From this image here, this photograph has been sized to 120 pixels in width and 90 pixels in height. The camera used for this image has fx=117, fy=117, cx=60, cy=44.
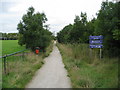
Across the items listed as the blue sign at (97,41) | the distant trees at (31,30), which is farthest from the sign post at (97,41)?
the distant trees at (31,30)

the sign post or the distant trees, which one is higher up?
the distant trees

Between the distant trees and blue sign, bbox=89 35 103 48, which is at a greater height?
the distant trees

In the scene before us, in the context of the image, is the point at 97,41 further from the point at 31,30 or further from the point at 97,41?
the point at 31,30

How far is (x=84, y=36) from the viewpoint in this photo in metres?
12.5

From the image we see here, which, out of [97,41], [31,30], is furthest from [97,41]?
[31,30]

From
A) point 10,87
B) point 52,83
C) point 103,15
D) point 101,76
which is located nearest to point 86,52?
point 103,15

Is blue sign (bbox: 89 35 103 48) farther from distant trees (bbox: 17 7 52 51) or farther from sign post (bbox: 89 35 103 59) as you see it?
distant trees (bbox: 17 7 52 51)

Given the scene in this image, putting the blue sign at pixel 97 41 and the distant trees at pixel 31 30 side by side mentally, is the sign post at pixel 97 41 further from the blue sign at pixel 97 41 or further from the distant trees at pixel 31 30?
the distant trees at pixel 31 30

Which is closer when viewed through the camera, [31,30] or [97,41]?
[97,41]

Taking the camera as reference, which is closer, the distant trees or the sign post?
the sign post

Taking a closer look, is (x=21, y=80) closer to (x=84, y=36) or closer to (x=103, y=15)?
(x=103, y=15)

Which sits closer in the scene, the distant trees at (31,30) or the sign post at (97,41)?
the sign post at (97,41)

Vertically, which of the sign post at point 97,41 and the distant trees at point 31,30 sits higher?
the distant trees at point 31,30

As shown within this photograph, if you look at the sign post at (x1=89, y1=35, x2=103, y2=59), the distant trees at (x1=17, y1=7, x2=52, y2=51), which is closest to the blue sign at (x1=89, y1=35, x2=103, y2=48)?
the sign post at (x1=89, y1=35, x2=103, y2=59)
